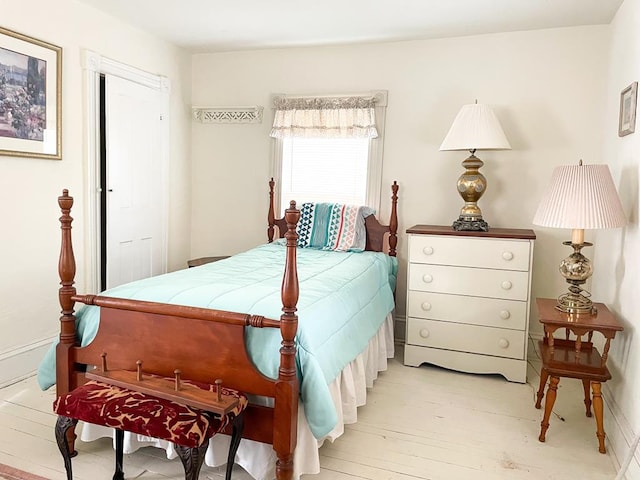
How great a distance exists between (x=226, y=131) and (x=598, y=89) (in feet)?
9.50

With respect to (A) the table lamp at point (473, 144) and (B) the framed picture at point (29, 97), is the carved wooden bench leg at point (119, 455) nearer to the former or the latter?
(B) the framed picture at point (29, 97)

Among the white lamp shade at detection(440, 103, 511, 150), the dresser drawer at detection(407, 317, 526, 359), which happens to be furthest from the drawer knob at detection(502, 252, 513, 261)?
the white lamp shade at detection(440, 103, 511, 150)

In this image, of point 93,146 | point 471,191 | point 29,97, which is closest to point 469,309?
point 471,191

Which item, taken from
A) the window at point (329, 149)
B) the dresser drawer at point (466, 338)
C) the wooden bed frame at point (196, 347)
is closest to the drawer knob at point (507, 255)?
the dresser drawer at point (466, 338)

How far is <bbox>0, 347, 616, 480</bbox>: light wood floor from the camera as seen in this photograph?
2227 millimetres

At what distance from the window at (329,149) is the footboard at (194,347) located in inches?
90.4

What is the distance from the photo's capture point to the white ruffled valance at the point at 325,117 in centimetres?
402

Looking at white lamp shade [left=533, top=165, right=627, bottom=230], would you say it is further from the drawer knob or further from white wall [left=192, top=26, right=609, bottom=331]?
white wall [left=192, top=26, right=609, bottom=331]

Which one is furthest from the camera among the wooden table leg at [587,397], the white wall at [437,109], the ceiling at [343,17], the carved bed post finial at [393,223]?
the carved bed post finial at [393,223]

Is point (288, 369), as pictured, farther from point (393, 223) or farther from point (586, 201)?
point (393, 223)

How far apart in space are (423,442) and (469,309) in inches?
44.2

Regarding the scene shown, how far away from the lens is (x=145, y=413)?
5.82 feet

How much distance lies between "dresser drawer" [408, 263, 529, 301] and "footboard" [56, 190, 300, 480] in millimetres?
1754

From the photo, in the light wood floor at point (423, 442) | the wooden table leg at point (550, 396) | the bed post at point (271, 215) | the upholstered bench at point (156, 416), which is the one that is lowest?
the light wood floor at point (423, 442)
